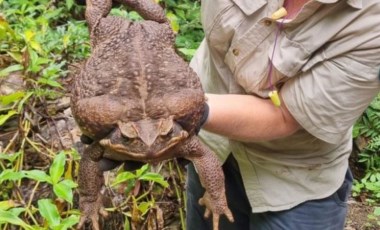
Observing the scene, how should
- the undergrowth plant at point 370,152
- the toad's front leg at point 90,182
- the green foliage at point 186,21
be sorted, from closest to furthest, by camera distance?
the toad's front leg at point 90,182 → the green foliage at point 186,21 → the undergrowth plant at point 370,152

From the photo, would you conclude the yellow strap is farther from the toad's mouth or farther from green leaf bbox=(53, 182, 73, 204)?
green leaf bbox=(53, 182, 73, 204)

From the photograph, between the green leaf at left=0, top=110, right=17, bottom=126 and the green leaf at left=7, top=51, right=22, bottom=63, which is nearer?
the green leaf at left=0, top=110, right=17, bottom=126

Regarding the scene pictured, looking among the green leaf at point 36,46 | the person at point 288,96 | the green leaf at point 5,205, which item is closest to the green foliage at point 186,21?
the green leaf at point 36,46

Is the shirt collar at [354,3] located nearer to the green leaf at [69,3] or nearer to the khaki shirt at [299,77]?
the khaki shirt at [299,77]

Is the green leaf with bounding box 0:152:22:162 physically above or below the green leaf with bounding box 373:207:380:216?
above

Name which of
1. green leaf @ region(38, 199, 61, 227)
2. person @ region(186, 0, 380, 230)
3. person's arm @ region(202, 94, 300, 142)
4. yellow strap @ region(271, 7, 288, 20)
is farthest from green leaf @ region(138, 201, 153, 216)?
yellow strap @ region(271, 7, 288, 20)

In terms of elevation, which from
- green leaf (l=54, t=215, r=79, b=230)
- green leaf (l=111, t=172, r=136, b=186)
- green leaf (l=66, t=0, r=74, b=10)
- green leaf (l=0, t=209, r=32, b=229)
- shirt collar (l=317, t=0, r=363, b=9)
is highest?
shirt collar (l=317, t=0, r=363, b=9)
